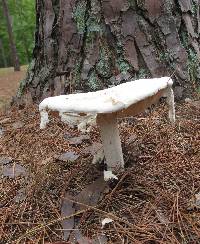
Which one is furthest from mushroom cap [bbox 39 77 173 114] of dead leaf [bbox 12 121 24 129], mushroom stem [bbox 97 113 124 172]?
dead leaf [bbox 12 121 24 129]

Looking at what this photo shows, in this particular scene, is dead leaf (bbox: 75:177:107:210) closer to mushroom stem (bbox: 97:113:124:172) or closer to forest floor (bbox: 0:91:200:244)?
forest floor (bbox: 0:91:200:244)

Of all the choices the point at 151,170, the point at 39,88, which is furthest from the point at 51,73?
the point at 151,170

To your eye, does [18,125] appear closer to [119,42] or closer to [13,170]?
[13,170]

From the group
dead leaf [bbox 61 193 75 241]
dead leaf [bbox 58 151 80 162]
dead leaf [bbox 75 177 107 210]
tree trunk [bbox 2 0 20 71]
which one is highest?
tree trunk [bbox 2 0 20 71]

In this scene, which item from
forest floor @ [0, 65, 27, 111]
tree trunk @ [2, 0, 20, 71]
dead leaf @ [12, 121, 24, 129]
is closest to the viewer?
dead leaf @ [12, 121, 24, 129]

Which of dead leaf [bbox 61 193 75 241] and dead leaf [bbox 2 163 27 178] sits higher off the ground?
dead leaf [bbox 2 163 27 178]
